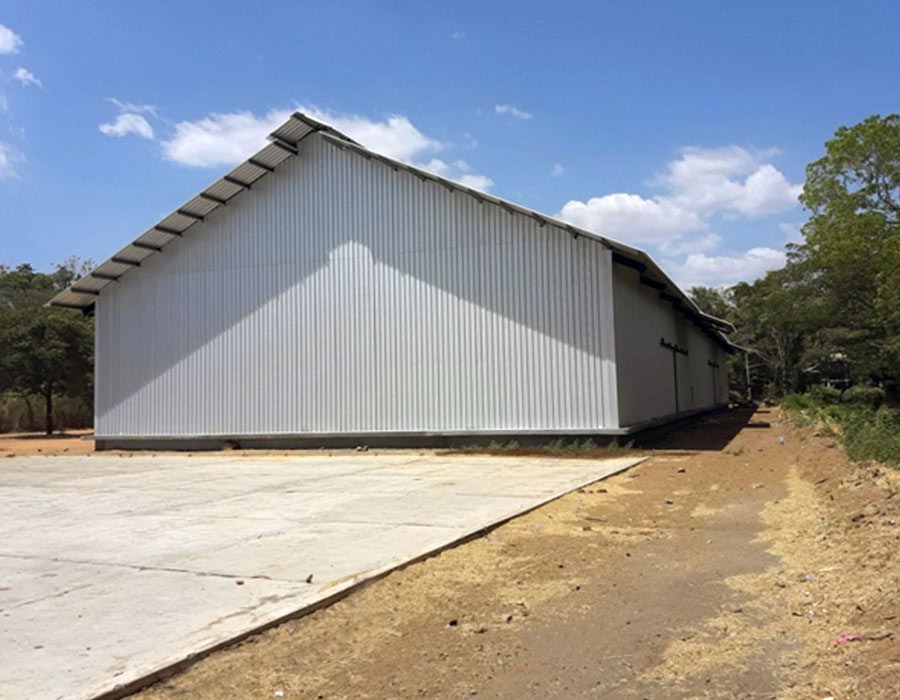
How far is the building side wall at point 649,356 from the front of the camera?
64.8ft

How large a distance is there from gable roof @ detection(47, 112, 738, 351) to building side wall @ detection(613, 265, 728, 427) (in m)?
0.65

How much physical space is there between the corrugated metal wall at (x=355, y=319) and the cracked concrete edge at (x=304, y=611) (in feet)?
33.6

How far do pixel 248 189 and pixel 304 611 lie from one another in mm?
20210

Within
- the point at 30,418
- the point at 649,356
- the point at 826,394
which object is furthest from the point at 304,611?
the point at 826,394

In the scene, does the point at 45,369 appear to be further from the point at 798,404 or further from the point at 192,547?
the point at 798,404

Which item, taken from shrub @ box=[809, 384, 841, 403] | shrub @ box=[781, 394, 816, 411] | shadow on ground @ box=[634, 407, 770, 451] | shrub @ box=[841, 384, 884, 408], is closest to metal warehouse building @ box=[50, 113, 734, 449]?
shadow on ground @ box=[634, 407, 770, 451]

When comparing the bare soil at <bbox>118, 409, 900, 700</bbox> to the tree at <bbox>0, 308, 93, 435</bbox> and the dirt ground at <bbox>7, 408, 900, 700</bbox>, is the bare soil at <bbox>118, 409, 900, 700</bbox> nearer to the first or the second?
the dirt ground at <bbox>7, 408, 900, 700</bbox>

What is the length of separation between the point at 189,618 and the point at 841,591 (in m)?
4.63

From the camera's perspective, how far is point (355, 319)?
72.2 ft

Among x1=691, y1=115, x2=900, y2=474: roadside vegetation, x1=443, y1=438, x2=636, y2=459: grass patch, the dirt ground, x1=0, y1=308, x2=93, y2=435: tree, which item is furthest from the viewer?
x1=0, y1=308, x2=93, y2=435: tree

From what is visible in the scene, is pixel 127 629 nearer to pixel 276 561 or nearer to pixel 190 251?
pixel 276 561

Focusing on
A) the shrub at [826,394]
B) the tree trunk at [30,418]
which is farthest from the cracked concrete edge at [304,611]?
the shrub at [826,394]

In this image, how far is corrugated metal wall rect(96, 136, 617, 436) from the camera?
63.8 feet

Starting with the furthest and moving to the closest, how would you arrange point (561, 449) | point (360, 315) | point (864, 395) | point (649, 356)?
point (864, 395) < point (649, 356) < point (360, 315) < point (561, 449)
